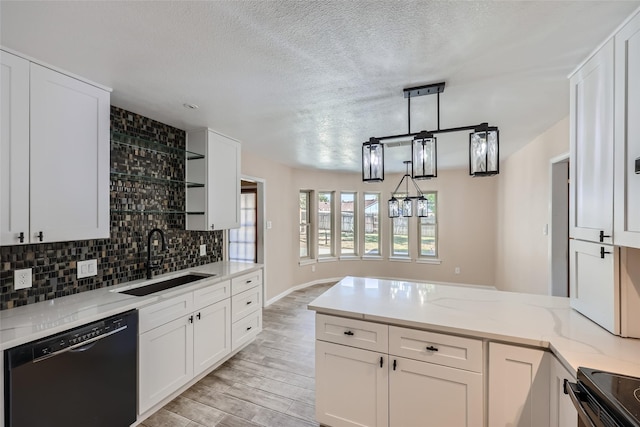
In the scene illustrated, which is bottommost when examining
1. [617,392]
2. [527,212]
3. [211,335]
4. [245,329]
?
[245,329]

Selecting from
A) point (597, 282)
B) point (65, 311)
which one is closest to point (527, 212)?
point (597, 282)

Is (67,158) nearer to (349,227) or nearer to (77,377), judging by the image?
(77,377)

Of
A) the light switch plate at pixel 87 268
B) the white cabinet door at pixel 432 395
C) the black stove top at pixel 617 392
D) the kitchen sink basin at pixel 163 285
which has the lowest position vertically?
the white cabinet door at pixel 432 395

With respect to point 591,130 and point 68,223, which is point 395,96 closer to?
point 591,130

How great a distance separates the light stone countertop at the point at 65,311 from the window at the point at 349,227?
413 centimetres

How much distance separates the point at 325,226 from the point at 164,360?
430cm

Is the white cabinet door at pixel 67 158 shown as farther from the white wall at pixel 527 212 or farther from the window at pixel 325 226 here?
the window at pixel 325 226

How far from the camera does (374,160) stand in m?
1.80

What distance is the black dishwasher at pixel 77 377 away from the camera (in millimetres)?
1325

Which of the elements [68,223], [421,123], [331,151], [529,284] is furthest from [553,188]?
[68,223]

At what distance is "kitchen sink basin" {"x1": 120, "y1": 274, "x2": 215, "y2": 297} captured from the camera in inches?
90.0

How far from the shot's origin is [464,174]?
5.36 metres

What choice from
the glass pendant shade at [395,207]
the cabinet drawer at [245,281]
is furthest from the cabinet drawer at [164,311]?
the glass pendant shade at [395,207]

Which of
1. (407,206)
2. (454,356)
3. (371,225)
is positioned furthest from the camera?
(371,225)
